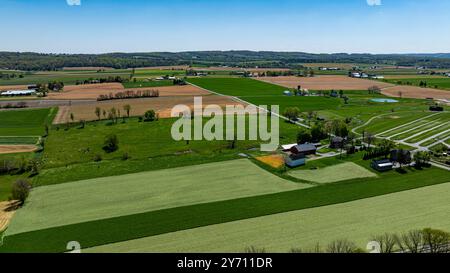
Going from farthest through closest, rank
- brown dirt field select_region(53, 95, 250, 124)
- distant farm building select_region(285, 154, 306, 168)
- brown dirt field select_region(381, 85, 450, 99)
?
brown dirt field select_region(381, 85, 450, 99), brown dirt field select_region(53, 95, 250, 124), distant farm building select_region(285, 154, 306, 168)

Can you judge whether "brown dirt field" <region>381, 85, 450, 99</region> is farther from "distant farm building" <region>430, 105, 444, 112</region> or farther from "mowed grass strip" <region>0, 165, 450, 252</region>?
"mowed grass strip" <region>0, 165, 450, 252</region>

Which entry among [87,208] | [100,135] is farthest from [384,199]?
[100,135]

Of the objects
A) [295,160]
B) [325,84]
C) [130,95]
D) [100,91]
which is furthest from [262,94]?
[295,160]

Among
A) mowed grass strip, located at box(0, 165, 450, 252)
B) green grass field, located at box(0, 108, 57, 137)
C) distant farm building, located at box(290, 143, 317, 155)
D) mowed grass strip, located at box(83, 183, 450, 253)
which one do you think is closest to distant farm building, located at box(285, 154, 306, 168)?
distant farm building, located at box(290, 143, 317, 155)

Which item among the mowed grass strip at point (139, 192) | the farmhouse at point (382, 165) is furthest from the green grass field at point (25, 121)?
the farmhouse at point (382, 165)

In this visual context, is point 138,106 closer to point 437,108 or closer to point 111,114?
point 111,114

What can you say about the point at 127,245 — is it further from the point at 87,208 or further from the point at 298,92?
the point at 298,92
